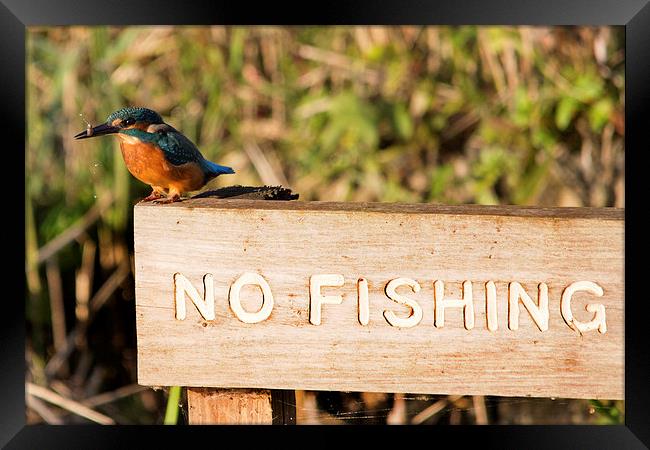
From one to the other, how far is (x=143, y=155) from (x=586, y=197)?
43.4 inches

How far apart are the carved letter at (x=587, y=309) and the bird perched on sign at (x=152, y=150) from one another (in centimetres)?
39

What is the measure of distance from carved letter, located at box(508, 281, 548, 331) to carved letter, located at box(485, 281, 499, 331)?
13mm

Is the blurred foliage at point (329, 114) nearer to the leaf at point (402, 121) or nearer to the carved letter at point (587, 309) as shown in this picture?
the leaf at point (402, 121)

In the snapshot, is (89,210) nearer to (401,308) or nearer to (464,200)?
(464,200)

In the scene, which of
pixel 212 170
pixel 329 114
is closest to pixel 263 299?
pixel 212 170

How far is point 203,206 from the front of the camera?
85cm

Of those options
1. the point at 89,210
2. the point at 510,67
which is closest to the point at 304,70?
the point at 510,67

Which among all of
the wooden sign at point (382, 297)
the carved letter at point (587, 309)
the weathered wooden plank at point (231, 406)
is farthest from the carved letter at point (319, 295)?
the carved letter at point (587, 309)

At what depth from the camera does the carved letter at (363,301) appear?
840mm

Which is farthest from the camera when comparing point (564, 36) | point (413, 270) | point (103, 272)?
point (103, 272)

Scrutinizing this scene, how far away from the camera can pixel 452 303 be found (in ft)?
2.76

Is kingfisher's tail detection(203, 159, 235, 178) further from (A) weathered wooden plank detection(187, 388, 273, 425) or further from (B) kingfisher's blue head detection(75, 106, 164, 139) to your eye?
(A) weathered wooden plank detection(187, 388, 273, 425)

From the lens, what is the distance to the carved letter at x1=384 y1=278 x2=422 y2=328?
835 mm

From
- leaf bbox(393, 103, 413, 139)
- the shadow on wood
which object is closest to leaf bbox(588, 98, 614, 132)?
leaf bbox(393, 103, 413, 139)
